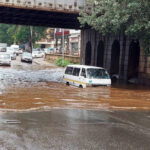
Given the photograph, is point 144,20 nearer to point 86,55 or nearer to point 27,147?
point 27,147

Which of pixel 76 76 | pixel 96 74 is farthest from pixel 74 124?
pixel 76 76

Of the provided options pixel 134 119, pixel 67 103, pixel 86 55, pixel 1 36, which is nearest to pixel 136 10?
pixel 67 103

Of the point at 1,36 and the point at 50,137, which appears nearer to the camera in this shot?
the point at 50,137

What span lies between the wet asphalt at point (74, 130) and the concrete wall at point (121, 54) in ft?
40.5

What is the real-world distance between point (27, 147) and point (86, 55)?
30.0m

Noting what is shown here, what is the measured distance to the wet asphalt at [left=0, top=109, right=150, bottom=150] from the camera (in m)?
6.69

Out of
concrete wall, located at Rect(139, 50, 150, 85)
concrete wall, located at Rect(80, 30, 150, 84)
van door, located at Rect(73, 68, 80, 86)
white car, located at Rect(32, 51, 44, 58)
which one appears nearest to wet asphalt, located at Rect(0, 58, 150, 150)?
van door, located at Rect(73, 68, 80, 86)

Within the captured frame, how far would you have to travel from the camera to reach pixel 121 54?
2619 centimetres

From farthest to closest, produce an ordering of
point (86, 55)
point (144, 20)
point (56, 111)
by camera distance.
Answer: point (86, 55) → point (144, 20) → point (56, 111)

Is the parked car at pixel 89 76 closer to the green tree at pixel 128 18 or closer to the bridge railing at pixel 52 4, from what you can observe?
the green tree at pixel 128 18

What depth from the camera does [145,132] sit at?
8125mm

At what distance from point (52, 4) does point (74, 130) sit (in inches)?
619

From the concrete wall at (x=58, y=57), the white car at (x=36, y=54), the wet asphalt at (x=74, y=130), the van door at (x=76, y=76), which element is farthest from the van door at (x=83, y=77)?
the white car at (x=36, y=54)

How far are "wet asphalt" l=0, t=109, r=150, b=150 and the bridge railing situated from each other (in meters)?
12.4
